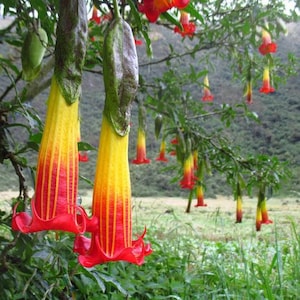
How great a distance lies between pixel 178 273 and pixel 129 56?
1.31 metres

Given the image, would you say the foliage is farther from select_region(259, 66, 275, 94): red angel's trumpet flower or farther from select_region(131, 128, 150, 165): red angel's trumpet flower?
select_region(131, 128, 150, 165): red angel's trumpet flower

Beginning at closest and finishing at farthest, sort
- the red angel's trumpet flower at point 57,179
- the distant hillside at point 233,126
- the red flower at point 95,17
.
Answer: the red angel's trumpet flower at point 57,179, the red flower at point 95,17, the distant hillside at point 233,126


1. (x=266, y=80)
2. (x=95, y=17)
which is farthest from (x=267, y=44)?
(x=95, y=17)

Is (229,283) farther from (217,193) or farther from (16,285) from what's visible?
(217,193)

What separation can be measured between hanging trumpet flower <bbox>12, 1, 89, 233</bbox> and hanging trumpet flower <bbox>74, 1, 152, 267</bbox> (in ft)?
0.08

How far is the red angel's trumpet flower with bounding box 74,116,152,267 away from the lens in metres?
0.44

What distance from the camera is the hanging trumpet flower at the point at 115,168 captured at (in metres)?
0.45

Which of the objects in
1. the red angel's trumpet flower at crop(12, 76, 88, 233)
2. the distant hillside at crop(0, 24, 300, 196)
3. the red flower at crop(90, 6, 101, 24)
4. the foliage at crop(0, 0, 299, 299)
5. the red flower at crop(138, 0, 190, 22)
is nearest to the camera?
the red angel's trumpet flower at crop(12, 76, 88, 233)

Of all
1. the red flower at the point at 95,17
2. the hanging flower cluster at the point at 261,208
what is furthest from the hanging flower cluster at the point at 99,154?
the hanging flower cluster at the point at 261,208

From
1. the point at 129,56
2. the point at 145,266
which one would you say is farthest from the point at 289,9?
the point at 129,56

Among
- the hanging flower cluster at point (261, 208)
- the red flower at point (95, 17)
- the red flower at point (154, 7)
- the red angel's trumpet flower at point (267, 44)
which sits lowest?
the hanging flower cluster at point (261, 208)

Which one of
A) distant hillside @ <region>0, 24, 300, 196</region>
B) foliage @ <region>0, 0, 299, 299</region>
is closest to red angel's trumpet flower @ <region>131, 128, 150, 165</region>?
foliage @ <region>0, 0, 299, 299</region>

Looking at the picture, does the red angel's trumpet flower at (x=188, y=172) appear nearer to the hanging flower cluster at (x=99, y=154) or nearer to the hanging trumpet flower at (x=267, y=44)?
the hanging trumpet flower at (x=267, y=44)

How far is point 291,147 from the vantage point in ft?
27.1
